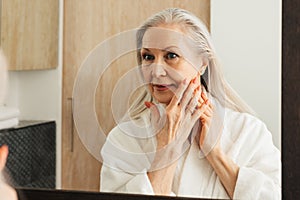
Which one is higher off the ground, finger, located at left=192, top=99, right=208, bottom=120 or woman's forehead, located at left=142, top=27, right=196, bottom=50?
woman's forehead, located at left=142, top=27, right=196, bottom=50

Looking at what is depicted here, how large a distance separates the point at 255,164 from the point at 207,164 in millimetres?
71

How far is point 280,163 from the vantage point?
0.93 m

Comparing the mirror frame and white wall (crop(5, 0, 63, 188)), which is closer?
the mirror frame

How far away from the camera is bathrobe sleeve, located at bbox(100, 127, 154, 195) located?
3.25 feet

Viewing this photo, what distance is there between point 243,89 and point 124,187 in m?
0.23

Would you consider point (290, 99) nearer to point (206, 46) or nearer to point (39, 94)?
point (206, 46)

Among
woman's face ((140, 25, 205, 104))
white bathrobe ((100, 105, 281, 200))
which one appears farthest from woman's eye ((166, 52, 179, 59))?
white bathrobe ((100, 105, 281, 200))

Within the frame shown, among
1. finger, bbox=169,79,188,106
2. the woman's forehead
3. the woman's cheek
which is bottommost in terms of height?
finger, bbox=169,79,188,106

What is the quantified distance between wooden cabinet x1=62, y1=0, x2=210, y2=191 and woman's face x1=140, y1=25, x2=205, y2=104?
0.03 metres

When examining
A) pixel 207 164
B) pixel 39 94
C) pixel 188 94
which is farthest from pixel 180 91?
pixel 39 94

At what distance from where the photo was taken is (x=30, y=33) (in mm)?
1037

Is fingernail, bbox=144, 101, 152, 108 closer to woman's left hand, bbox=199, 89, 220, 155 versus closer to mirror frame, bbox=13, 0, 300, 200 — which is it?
woman's left hand, bbox=199, 89, 220, 155

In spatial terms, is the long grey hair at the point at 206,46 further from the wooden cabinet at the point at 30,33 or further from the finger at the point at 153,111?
the wooden cabinet at the point at 30,33

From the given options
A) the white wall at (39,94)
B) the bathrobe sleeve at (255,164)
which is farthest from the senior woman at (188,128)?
the white wall at (39,94)
